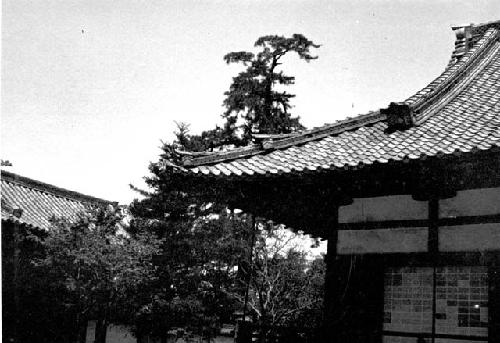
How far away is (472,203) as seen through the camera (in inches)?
295

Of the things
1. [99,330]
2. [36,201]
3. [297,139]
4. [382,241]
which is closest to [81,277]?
[99,330]

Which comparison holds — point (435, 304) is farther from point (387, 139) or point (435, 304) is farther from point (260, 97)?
point (260, 97)

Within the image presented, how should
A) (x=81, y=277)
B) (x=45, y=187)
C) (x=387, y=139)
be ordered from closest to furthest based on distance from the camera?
(x=387, y=139)
(x=81, y=277)
(x=45, y=187)

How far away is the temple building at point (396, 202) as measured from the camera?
7.36 metres

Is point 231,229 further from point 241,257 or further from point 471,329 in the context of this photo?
point 471,329

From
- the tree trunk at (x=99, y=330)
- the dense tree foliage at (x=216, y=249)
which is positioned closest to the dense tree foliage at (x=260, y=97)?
the dense tree foliage at (x=216, y=249)

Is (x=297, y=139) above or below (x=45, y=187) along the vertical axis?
below

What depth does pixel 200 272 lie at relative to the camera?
20906mm

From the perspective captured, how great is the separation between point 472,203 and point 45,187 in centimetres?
2587

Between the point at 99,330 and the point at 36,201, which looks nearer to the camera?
the point at 99,330

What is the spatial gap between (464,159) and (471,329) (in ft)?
8.62

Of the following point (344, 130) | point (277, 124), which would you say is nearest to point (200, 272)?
point (277, 124)

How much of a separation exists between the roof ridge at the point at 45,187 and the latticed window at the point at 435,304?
2059cm

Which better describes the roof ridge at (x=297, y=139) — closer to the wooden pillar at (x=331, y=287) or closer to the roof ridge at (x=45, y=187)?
the wooden pillar at (x=331, y=287)
